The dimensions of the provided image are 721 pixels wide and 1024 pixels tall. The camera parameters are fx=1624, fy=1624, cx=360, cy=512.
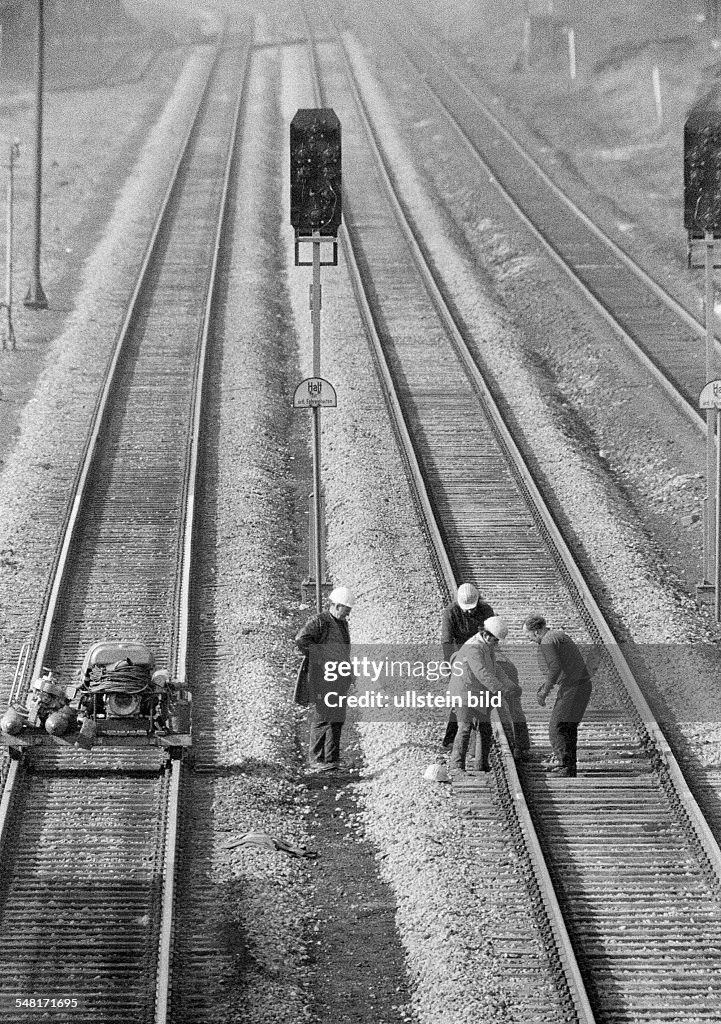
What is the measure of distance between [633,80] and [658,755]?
143ft

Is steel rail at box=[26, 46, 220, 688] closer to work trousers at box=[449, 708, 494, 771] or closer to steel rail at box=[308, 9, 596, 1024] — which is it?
work trousers at box=[449, 708, 494, 771]

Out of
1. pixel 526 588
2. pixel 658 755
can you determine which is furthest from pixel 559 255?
pixel 658 755

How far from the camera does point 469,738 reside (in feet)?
48.5

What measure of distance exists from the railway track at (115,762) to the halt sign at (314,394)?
260cm

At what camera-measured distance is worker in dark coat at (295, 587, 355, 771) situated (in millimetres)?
15148

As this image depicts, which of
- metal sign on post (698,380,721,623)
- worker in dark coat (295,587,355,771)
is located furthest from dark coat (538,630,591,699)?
metal sign on post (698,380,721,623)

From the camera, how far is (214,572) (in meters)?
19.8

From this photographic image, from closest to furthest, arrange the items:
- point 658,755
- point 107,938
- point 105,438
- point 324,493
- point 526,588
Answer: point 107,938
point 658,755
point 526,588
point 324,493
point 105,438

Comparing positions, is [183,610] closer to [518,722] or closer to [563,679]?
[518,722]

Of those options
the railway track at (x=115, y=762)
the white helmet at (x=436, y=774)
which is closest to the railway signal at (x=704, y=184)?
the white helmet at (x=436, y=774)

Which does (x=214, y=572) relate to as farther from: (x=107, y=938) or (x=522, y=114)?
(x=522, y=114)

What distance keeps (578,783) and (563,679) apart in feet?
3.32

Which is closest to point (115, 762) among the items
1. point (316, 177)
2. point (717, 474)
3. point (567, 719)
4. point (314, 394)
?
point (567, 719)

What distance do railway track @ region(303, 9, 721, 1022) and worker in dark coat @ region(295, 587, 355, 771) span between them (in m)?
1.45
